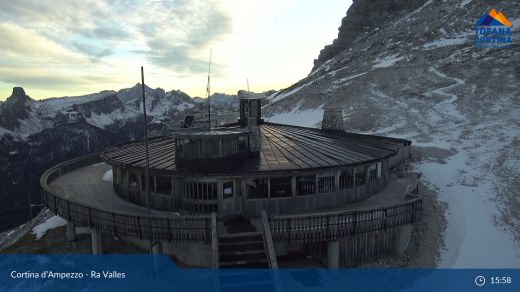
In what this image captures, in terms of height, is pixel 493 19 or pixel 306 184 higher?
pixel 493 19

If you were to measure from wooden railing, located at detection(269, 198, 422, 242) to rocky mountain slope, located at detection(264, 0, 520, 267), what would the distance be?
5.87 m

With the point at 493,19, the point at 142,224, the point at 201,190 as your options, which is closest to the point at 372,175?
the point at 201,190

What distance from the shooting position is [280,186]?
20.9 meters

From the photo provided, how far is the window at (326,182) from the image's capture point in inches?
848

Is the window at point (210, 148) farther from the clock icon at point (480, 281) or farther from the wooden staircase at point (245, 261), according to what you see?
the clock icon at point (480, 281)

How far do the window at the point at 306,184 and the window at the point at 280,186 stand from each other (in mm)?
590

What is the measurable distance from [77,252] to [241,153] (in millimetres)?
11628

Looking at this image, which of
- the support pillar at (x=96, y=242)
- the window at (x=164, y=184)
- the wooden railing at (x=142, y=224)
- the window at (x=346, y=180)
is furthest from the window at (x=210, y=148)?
the window at (x=346, y=180)

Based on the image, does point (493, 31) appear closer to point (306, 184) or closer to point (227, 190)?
point (306, 184)

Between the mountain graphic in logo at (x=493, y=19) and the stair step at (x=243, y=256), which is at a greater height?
the mountain graphic in logo at (x=493, y=19)

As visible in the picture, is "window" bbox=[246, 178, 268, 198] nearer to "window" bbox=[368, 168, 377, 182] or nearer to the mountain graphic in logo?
"window" bbox=[368, 168, 377, 182]

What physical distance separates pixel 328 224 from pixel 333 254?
1.97 metres

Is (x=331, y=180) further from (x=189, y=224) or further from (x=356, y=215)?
(x=189, y=224)

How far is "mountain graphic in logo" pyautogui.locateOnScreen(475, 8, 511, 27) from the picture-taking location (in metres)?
90.2
